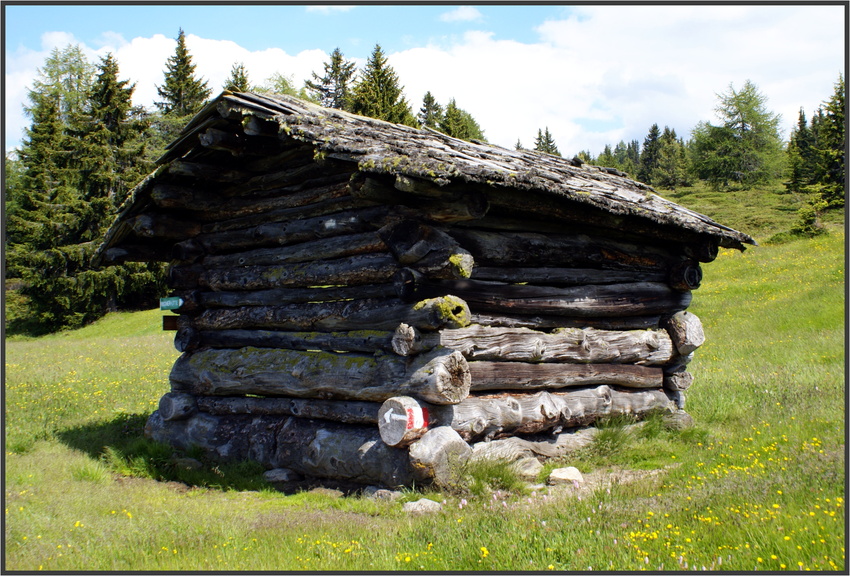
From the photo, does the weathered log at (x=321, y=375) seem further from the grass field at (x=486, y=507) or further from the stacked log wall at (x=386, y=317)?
the grass field at (x=486, y=507)

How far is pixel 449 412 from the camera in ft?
20.5

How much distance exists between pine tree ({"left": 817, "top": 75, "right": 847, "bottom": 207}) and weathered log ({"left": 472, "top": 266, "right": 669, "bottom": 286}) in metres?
31.3

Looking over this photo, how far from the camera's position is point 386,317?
21.3ft

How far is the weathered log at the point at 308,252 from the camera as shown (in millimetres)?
6891

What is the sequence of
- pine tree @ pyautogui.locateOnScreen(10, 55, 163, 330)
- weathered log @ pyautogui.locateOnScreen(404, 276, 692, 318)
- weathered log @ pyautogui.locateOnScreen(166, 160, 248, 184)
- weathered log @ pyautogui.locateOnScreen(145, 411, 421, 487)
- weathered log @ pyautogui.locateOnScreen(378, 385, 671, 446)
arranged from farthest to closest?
pine tree @ pyautogui.locateOnScreen(10, 55, 163, 330) < weathered log @ pyautogui.locateOnScreen(166, 160, 248, 184) < weathered log @ pyautogui.locateOnScreen(404, 276, 692, 318) < weathered log @ pyautogui.locateOnScreen(145, 411, 421, 487) < weathered log @ pyautogui.locateOnScreen(378, 385, 671, 446)

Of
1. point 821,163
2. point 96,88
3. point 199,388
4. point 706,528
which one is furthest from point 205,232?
point 821,163

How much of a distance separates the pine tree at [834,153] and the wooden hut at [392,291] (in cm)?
3142

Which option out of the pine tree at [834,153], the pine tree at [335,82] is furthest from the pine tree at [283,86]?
the pine tree at [834,153]

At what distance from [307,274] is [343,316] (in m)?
0.85

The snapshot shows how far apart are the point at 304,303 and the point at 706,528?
16.3 ft

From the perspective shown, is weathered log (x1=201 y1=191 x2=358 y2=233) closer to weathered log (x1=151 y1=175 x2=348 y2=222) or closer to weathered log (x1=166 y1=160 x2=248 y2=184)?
weathered log (x1=151 y1=175 x2=348 y2=222)

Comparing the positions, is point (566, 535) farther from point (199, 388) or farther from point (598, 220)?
point (199, 388)

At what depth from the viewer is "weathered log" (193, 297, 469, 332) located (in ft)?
19.5

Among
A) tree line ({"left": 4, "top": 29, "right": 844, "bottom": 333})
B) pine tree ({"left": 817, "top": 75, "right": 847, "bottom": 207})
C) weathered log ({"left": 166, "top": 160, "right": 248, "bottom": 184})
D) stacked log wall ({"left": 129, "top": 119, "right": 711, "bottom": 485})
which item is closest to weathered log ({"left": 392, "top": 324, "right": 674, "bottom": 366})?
stacked log wall ({"left": 129, "top": 119, "right": 711, "bottom": 485})
